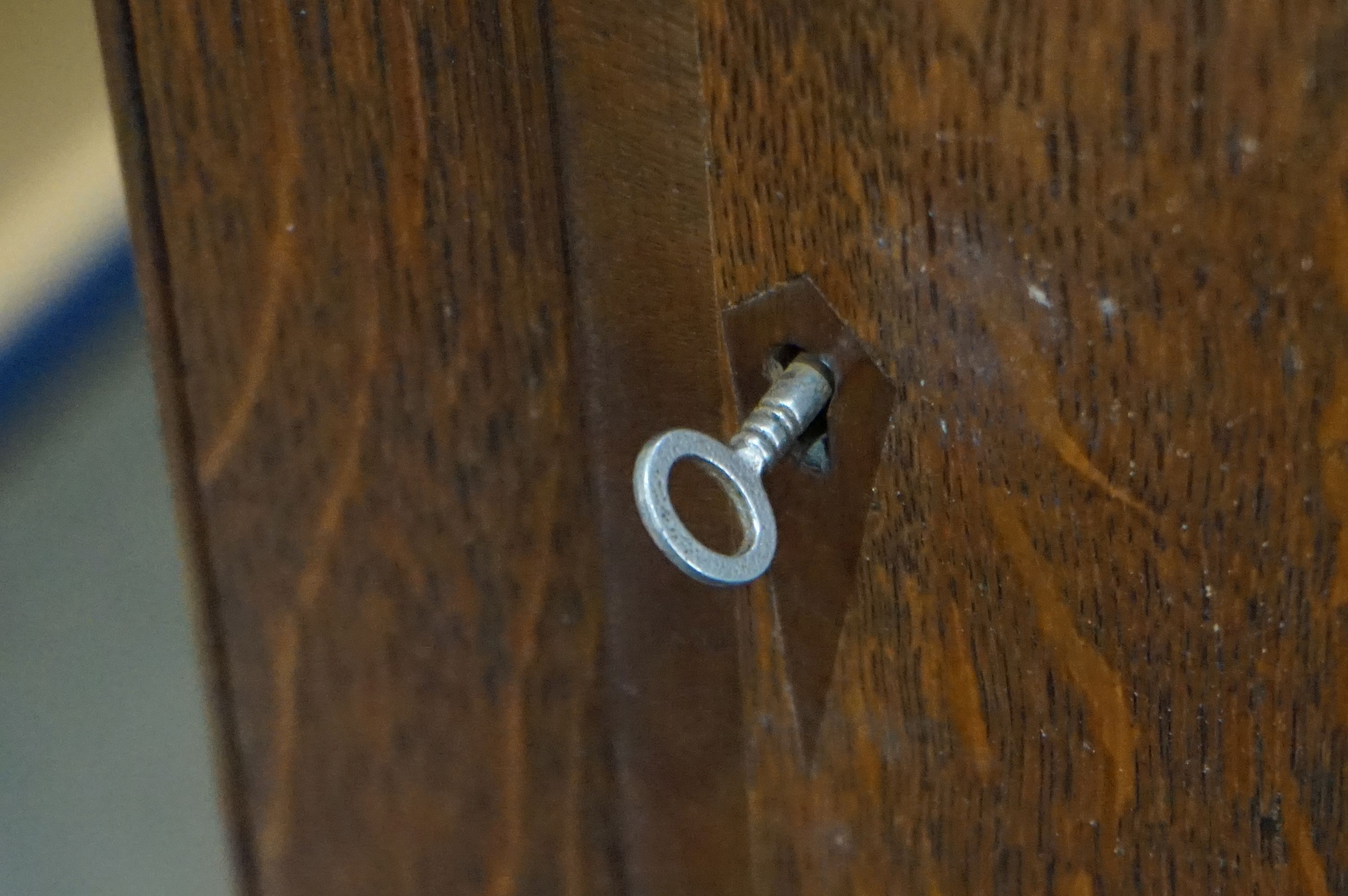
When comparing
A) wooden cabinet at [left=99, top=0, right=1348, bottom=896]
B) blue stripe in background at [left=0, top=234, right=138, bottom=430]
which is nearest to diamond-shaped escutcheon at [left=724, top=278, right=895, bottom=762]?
wooden cabinet at [left=99, top=0, right=1348, bottom=896]

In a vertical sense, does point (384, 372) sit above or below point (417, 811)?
above

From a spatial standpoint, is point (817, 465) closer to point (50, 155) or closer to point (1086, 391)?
point (1086, 391)

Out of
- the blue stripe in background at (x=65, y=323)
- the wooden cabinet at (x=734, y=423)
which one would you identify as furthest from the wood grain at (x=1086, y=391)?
the blue stripe in background at (x=65, y=323)

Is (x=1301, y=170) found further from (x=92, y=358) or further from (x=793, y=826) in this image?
(x=92, y=358)

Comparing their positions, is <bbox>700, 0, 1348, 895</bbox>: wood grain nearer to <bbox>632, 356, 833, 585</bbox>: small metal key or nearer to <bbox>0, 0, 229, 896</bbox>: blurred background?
<bbox>632, 356, 833, 585</bbox>: small metal key

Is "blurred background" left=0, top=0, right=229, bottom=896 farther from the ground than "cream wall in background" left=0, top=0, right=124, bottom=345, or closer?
closer

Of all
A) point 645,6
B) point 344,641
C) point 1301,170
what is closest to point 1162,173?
point 1301,170
